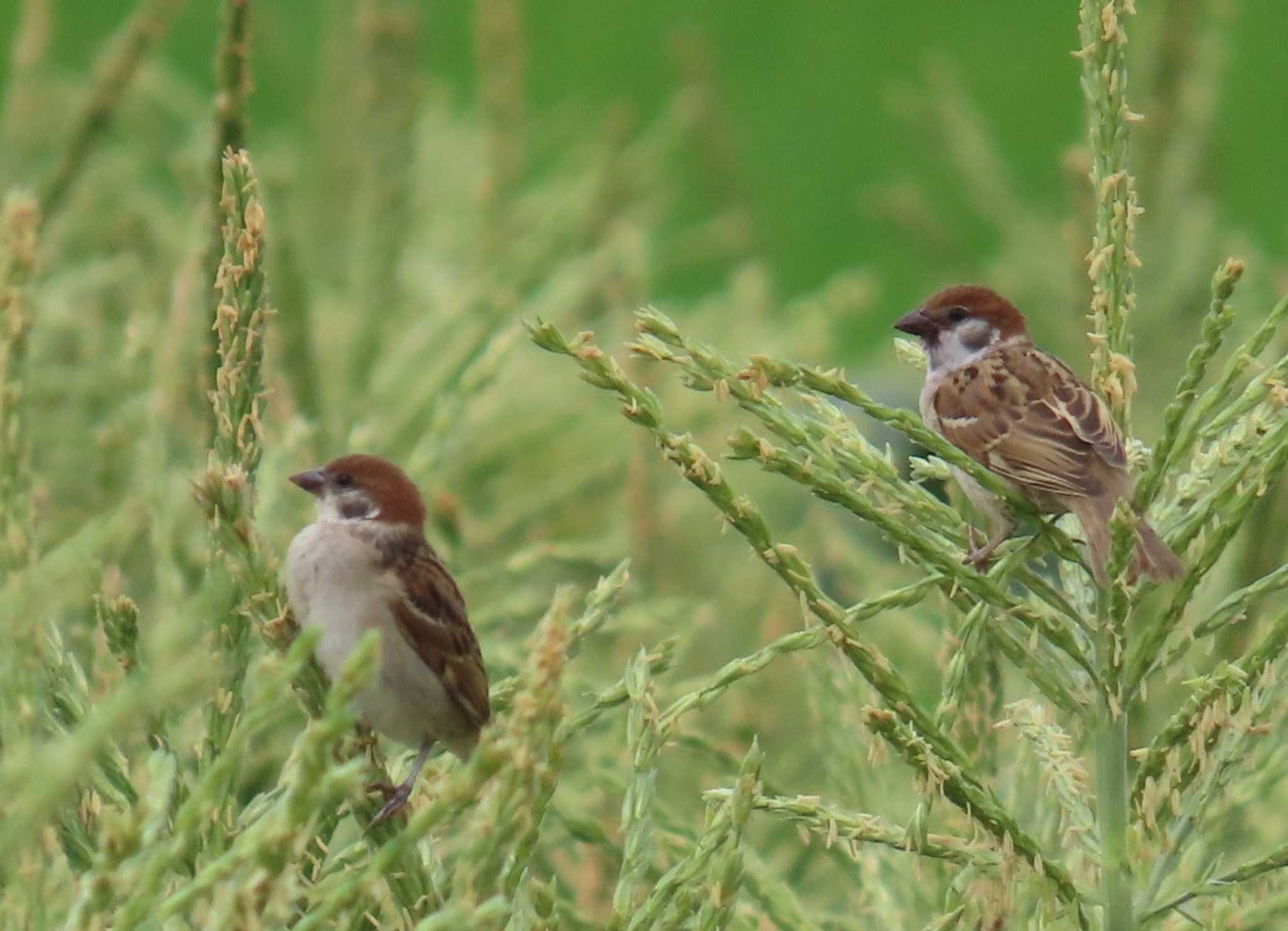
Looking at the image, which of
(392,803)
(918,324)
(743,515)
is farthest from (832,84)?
(743,515)

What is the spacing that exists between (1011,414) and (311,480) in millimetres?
1017

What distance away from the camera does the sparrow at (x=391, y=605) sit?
7.80 feet

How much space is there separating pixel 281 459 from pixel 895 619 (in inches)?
48.7

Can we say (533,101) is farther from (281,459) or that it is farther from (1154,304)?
(281,459)

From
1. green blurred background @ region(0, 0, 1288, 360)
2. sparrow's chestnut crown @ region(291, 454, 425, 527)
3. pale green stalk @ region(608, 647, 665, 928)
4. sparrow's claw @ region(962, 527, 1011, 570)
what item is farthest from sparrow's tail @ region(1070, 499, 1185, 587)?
green blurred background @ region(0, 0, 1288, 360)

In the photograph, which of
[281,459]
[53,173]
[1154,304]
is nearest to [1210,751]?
[281,459]

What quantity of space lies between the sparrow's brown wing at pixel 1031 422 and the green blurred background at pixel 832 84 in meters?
4.67

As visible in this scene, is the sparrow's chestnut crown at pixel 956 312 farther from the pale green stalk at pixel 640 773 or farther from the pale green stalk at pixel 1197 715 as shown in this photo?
the pale green stalk at pixel 640 773

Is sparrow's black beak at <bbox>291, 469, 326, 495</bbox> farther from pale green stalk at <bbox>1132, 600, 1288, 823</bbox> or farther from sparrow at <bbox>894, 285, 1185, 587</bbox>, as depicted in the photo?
pale green stalk at <bbox>1132, 600, 1288, 823</bbox>

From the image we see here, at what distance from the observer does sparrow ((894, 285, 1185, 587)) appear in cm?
262

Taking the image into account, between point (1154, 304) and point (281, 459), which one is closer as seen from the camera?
point (281, 459)

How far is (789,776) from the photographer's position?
3.06 meters

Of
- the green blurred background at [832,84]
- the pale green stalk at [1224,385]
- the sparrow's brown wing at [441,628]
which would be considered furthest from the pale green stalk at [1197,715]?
the green blurred background at [832,84]

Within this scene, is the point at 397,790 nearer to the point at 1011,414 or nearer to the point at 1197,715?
the point at 1197,715
